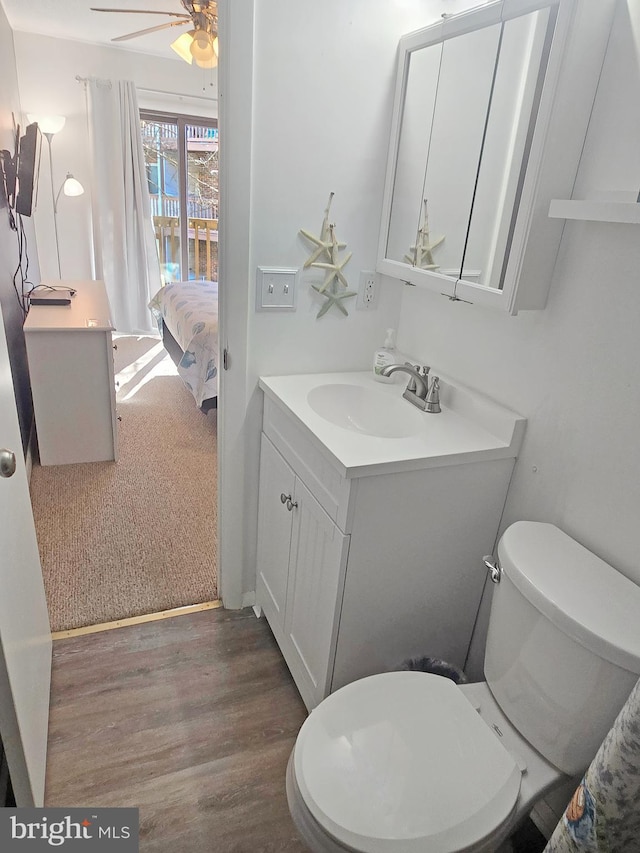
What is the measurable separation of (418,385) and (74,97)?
451cm

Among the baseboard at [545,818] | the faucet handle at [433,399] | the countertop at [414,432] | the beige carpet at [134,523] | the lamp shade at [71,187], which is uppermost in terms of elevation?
the lamp shade at [71,187]

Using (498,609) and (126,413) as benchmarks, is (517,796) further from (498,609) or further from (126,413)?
(126,413)

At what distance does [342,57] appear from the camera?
1.49 m

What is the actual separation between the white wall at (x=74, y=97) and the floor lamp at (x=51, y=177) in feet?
0.10

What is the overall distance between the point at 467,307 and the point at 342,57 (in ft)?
2.50

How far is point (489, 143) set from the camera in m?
1.33

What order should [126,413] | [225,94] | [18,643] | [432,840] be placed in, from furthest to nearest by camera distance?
[126,413], [225,94], [18,643], [432,840]

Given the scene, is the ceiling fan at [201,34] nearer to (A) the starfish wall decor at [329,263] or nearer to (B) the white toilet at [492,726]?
(A) the starfish wall decor at [329,263]

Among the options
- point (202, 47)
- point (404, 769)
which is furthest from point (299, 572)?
point (202, 47)

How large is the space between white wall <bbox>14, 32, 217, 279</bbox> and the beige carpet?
2125 mm

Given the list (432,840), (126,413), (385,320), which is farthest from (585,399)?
(126,413)

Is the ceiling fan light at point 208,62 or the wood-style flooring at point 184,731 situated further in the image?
the ceiling fan light at point 208,62

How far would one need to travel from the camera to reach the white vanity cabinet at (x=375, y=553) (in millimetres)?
1299

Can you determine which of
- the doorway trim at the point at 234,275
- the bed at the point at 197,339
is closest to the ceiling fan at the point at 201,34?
the bed at the point at 197,339
